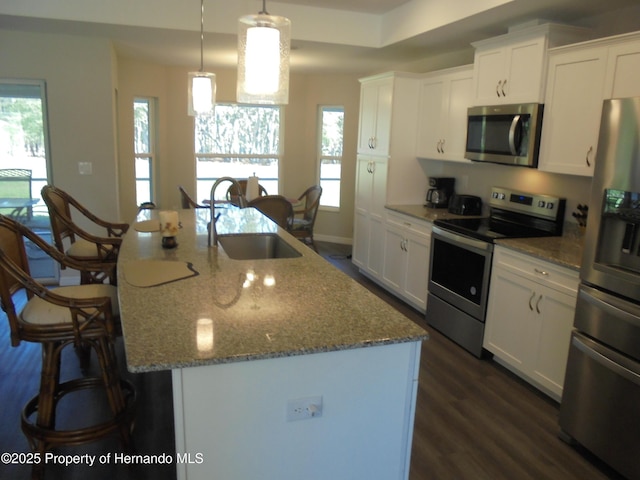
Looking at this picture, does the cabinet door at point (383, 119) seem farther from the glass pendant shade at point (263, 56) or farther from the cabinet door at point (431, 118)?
the glass pendant shade at point (263, 56)

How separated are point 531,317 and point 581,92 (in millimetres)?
1407

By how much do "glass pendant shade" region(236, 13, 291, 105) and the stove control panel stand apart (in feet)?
7.94

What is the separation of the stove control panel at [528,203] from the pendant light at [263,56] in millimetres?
2419

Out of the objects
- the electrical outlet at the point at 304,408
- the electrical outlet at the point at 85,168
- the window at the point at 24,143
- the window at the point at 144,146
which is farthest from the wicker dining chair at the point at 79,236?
the window at the point at 144,146

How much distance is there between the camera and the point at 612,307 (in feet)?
7.54

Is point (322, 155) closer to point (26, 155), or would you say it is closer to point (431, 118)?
point (431, 118)

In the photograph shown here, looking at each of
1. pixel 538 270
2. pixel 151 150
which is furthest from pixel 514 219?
pixel 151 150

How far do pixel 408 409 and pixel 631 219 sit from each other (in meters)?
1.36

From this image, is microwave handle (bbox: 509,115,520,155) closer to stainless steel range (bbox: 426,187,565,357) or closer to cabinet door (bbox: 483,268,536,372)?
stainless steel range (bbox: 426,187,565,357)

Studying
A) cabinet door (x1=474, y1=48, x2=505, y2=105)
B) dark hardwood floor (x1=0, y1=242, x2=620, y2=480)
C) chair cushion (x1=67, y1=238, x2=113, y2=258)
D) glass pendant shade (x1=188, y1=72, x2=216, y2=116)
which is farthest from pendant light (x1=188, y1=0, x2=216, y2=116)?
cabinet door (x1=474, y1=48, x2=505, y2=105)

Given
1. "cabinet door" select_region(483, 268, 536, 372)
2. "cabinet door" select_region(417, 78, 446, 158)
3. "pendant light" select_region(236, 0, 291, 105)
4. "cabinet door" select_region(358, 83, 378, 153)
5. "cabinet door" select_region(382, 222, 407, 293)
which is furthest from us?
"cabinet door" select_region(358, 83, 378, 153)

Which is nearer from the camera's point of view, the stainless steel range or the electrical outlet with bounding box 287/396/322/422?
the electrical outlet with bounding box 287/396/322/422

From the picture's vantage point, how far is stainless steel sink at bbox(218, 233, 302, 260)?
10.2 ft

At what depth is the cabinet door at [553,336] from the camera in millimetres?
2795
